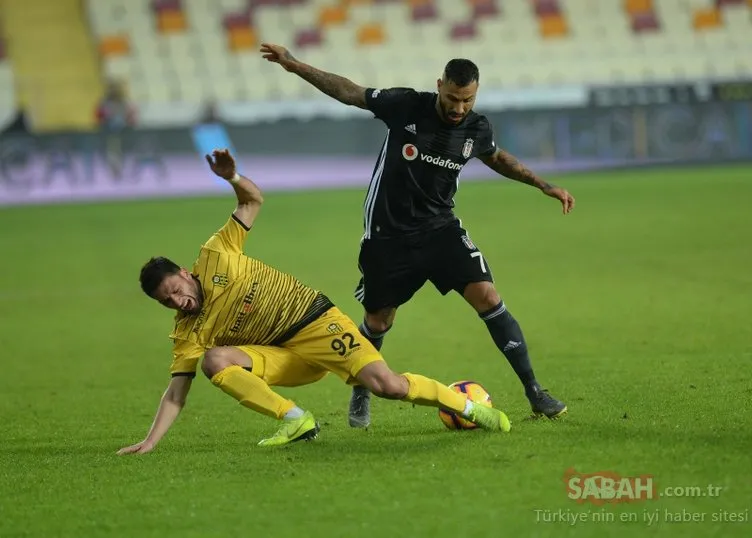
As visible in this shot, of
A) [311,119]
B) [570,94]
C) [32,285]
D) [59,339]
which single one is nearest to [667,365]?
[59,339]

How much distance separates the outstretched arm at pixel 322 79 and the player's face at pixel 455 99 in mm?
460

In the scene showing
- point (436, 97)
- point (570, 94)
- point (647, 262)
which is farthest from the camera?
point (570, 94)

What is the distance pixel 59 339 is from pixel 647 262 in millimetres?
6725

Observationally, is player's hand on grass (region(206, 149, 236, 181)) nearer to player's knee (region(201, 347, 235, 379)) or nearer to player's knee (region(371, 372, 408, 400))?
player's knee (region(201, 347, 235, 379))

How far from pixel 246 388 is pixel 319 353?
45 cm

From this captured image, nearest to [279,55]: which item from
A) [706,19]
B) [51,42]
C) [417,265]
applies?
[417,265]

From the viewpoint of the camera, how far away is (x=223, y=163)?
21.4 feet

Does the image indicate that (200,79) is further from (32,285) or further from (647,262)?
(647,262)

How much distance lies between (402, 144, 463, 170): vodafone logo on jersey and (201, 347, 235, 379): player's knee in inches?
59.4

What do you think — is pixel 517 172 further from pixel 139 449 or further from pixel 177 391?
pixel 139 449

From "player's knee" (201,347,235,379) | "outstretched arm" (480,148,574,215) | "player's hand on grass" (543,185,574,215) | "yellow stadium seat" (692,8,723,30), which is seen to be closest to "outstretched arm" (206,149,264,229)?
"player's knee" (201,347,235,379)

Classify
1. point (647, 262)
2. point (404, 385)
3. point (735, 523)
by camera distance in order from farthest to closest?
point (647, 262) < point (404, 385) < point (735, 523)

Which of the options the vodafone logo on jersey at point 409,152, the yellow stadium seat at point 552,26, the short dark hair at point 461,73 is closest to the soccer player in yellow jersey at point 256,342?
the vodafone logo on jersey at point 409,152

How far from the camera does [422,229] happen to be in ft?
22.9
